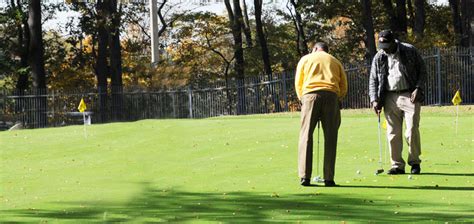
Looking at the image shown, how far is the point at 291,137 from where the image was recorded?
21.2m

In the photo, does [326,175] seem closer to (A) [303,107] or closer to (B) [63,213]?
(A) [303,107]

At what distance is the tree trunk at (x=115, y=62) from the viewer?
4853 centimetres

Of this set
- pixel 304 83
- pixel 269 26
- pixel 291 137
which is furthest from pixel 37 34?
pixel 304 83

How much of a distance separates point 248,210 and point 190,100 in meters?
37.1

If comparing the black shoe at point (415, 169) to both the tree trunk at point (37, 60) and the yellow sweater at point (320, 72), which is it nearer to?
the yellow sweater at point (320, 72)

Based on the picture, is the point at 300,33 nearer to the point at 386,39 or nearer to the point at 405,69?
the point at 405,69

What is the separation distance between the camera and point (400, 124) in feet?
43.7

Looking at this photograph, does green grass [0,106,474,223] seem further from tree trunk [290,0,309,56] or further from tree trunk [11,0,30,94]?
tree trunk [11,0,30,94]

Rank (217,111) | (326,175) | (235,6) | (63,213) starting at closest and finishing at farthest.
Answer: (63,213), (326,175), (217,111), (235,6)

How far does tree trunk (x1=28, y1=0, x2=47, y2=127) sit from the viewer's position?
46344mm

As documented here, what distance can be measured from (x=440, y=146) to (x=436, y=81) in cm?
1980

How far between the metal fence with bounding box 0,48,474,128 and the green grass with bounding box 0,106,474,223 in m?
15.6

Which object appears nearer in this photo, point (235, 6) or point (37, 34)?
point (37, 34)

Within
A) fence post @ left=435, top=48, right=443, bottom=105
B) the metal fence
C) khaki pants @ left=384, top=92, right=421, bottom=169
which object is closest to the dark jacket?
khaki pants @ left=384, top=92, right=421, bottom=169
